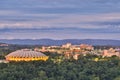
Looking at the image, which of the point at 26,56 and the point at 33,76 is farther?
the point at 26,56

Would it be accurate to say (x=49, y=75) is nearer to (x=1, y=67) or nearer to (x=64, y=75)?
(x=64, y=75)

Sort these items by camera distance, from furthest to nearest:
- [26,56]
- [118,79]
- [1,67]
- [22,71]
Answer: [26,56] < [1,67] < [22,71] < [118,79]

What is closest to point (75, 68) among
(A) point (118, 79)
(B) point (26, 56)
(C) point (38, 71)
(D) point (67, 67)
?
(D) point (67, 67)

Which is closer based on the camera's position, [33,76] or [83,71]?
[33,76]

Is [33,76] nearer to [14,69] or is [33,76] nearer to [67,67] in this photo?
[14,69]

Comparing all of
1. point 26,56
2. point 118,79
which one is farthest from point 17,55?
point 118,79

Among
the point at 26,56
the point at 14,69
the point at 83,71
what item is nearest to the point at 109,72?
the point at 83,71

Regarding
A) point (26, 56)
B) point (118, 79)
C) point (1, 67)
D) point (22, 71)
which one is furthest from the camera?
point (26, 56)
